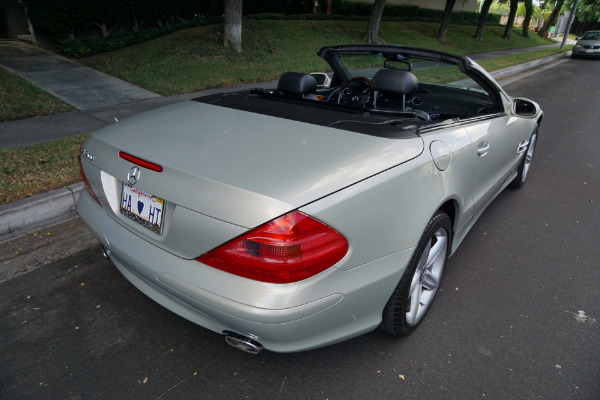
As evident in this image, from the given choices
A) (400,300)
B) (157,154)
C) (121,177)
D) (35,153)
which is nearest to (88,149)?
(121,177)

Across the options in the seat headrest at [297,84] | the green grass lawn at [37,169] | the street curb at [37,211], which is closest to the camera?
the seat headrest at [297,84]

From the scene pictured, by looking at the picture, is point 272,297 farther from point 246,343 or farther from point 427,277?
point 427,277

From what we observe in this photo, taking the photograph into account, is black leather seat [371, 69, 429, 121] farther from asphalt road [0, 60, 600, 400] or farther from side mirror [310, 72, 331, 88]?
side mirror [310, 72, 331, 88]

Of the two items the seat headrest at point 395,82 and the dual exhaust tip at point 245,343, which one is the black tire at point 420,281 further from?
the seat headrest at point 395,82

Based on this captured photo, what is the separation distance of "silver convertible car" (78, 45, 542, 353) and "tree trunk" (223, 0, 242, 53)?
912cm

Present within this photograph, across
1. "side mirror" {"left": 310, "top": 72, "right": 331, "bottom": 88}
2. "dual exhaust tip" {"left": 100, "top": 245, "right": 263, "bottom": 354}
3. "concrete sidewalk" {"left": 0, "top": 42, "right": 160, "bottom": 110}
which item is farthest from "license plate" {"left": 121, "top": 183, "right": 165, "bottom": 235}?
"concrete sidewalk" {"left": 0, "top": 42, "right": 160, "bottom": 110}

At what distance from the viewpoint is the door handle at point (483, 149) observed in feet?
8.72

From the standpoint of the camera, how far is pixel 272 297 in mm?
1585

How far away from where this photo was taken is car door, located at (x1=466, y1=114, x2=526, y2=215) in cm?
268

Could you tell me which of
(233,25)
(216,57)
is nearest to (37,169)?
(216,57)

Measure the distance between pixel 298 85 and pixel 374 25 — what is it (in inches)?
559

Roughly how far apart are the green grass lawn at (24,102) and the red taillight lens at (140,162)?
524 cm

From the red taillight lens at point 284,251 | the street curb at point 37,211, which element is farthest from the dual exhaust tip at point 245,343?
the street curb at point 37,211

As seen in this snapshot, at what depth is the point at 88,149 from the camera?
2.25 meters
